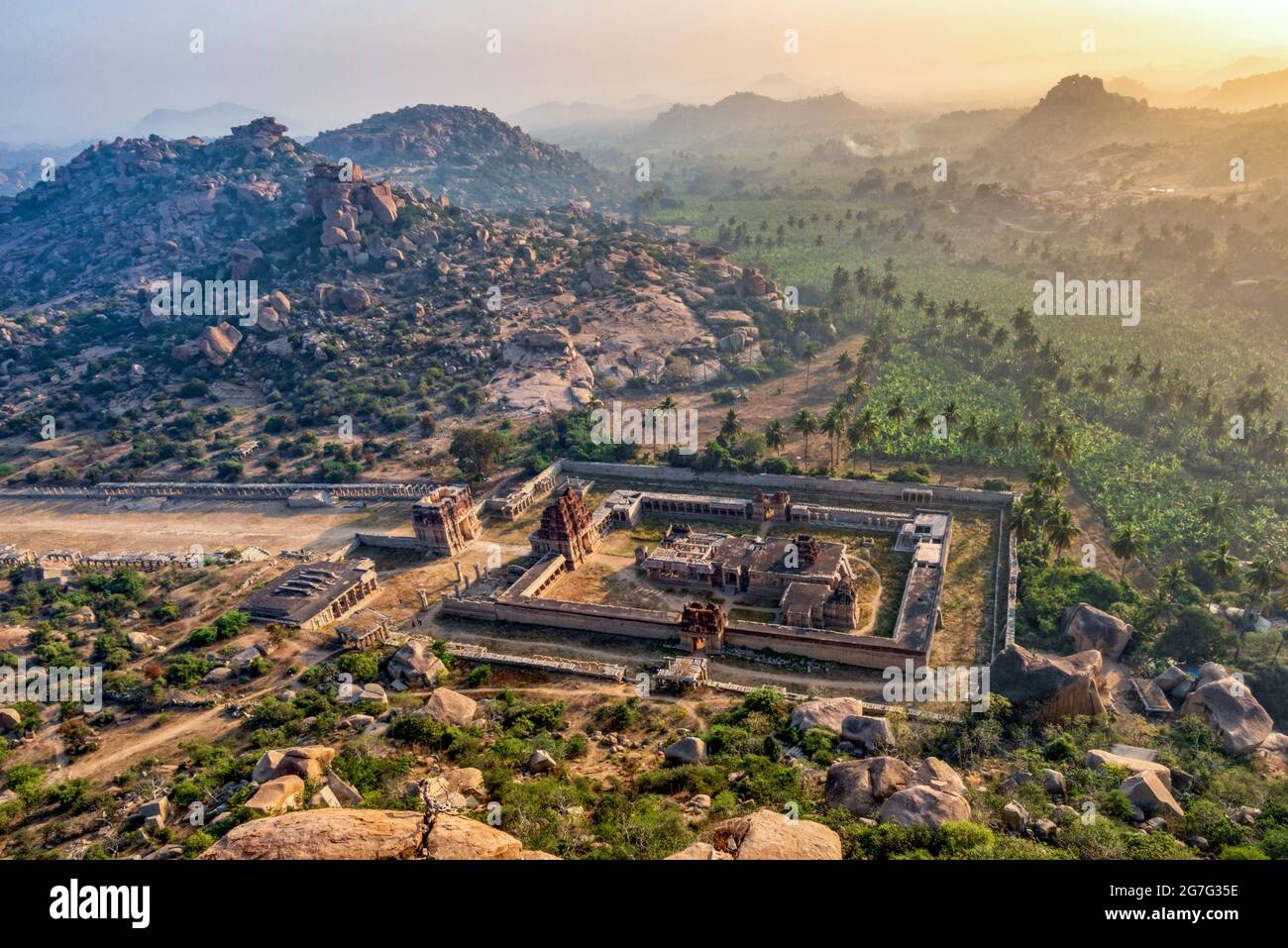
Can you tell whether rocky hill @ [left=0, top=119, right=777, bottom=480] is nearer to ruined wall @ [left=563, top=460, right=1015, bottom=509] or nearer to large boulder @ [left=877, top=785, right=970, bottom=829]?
ruined wall @ [left=563, top=460, right=1015, bottom=509]

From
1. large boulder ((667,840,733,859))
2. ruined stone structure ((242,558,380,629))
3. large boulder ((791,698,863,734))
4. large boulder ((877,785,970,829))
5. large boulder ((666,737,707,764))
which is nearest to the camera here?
large boulder ((667,840,733,859))

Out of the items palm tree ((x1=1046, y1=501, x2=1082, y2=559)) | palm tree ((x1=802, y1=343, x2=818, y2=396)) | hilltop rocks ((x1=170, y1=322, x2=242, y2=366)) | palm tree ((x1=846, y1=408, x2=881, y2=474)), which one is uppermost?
hilltop rocks ((x1=170, y1=322, x2=242, y2=366))

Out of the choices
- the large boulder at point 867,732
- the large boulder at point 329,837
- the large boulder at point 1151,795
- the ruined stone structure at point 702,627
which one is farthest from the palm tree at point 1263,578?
the large boulder at point 329,837

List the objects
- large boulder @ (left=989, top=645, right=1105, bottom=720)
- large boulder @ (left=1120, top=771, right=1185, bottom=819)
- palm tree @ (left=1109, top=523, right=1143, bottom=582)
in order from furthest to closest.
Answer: palm tree @ (left=1109, top=523, right=1143, bottom=582)
large boulder @ (left=989, top=645, right=1105, bottom=720)
large boulder @ (left=1120, top=771, right=1185, bottom=819)

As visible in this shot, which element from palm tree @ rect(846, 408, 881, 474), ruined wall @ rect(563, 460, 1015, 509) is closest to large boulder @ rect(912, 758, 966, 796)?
ruined wall @ rect(563, 460, 1015, 509)

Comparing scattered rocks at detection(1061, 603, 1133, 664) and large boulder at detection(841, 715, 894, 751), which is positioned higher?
scattered rocks at detection(1061, 603, 1133, 664)

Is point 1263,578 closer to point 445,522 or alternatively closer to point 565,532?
point 565,532
